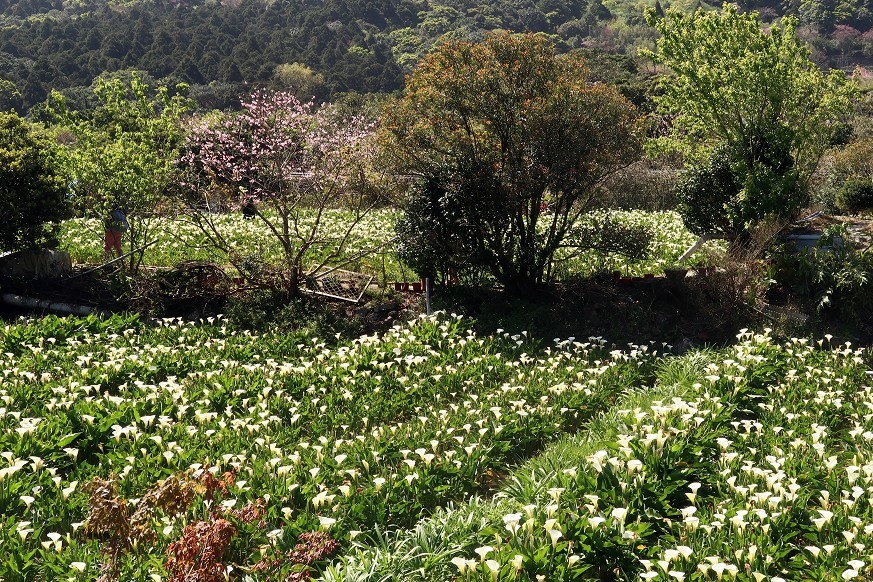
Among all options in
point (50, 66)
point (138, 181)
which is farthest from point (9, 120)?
point (50, 66)

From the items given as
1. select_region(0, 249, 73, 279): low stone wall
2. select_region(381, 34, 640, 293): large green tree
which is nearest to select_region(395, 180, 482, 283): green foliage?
select_region(381, 34, 640, 293): large green tree

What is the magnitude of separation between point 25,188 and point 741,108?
1263 centimetres

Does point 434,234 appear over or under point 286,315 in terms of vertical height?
over

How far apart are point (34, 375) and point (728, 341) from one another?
9.16 m

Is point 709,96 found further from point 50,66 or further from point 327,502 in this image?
point 50,66

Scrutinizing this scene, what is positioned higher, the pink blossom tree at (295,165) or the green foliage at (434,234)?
the pink blossom tree at (295,165)

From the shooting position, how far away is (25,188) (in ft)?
44.1

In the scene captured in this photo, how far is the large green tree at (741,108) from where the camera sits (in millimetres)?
13758

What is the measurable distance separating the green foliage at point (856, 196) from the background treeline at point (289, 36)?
153 feet

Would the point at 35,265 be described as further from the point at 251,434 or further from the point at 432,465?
the point at 432,465

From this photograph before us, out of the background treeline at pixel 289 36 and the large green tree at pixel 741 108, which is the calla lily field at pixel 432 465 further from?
the background treeline at pixel 289 36

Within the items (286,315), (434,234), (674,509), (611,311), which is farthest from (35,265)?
(674,509)

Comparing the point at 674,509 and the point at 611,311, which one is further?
the point at 611,311

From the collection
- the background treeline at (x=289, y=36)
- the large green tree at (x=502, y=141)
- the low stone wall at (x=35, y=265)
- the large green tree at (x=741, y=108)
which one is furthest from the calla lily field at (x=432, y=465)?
the background treeline at (x=289, y=36)
